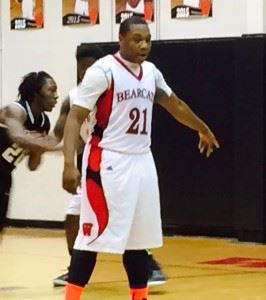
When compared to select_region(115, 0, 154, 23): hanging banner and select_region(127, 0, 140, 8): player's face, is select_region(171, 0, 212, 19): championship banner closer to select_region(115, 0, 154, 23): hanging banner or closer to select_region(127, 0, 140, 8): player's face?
select_region(115, 0, 154, 23): hanging banner

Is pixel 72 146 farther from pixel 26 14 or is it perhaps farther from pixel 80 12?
pixel 26 14

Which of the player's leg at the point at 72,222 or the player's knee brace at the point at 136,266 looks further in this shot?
the player's leg at the point at 72,222

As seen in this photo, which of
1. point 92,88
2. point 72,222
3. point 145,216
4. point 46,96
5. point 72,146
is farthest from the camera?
point 72,222

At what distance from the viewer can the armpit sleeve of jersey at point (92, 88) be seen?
586 cm

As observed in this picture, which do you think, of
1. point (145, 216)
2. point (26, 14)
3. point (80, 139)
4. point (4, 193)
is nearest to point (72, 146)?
point (145, 216)

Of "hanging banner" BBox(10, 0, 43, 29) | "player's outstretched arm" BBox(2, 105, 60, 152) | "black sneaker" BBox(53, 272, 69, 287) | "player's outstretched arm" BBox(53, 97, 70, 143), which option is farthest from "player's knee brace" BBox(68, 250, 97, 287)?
"hanging banner" BBox(10, 0, 43, 29)

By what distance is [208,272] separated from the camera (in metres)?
8.79

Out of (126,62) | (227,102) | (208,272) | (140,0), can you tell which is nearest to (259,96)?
(227,102)

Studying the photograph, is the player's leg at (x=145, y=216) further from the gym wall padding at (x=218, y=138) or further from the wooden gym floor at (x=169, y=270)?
the gym wall padding at (x=218, y=138)

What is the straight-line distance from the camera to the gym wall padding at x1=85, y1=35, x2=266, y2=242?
11625 millimetres

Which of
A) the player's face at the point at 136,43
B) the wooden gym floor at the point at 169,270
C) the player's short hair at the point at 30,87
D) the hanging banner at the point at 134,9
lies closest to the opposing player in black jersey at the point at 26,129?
the player's short hair at the point at 30,87

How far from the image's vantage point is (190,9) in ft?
41.0

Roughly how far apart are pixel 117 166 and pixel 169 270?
3.27 m

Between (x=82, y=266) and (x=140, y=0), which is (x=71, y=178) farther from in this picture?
(x=140, y=0)
